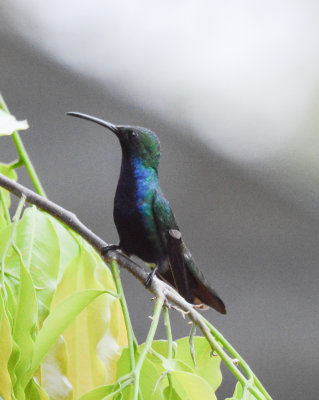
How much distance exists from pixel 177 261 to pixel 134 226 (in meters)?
0.08

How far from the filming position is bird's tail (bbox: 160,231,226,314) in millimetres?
835

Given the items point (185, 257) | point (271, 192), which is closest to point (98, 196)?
point (271, 192)

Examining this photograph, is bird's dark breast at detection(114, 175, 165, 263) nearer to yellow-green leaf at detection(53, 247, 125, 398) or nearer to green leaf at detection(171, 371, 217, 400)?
yellow-green leaf at detection(53, 247, 125, 398)

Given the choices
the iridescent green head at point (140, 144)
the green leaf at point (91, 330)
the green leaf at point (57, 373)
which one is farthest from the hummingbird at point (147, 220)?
the green leaf at point (57, 373)

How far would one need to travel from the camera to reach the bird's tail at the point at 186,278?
835 mm

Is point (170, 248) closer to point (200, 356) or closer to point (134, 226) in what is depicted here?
point (134, 226)

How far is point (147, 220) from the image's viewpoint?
2.97 ft

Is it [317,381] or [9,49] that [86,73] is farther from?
[317,381]

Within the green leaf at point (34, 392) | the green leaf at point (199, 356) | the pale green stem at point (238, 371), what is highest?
the pale green stem at point (238, 371)

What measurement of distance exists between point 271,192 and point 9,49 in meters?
1.29

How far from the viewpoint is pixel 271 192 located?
2.97 meters

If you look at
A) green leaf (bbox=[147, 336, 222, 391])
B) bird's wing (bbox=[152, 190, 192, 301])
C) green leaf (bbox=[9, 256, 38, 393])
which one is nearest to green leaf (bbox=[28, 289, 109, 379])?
green leaf (bbox=[9, 256, 38, 393])

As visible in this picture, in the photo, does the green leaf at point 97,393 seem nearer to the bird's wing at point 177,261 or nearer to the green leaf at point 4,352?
the green leaf at point 4,352

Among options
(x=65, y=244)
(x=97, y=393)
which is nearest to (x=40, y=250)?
(x=65, y=244)
